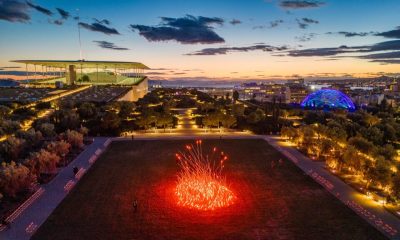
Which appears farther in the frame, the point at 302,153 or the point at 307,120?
the point at 307,120

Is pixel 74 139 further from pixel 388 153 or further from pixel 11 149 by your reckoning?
pixel 388 153

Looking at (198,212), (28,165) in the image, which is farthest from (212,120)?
(198,212)

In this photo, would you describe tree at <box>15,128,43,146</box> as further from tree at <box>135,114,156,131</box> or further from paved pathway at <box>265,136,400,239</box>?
paved pathway at <box>265,136,400,239</box>

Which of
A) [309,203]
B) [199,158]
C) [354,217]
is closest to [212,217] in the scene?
[309,203]

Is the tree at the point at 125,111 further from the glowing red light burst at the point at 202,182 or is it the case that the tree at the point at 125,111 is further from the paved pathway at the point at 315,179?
the glowing red light burst at the point at 202,182

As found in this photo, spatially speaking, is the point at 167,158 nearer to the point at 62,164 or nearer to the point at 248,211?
A: the point at 62,164

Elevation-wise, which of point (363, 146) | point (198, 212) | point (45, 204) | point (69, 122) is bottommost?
point (45, 204)
